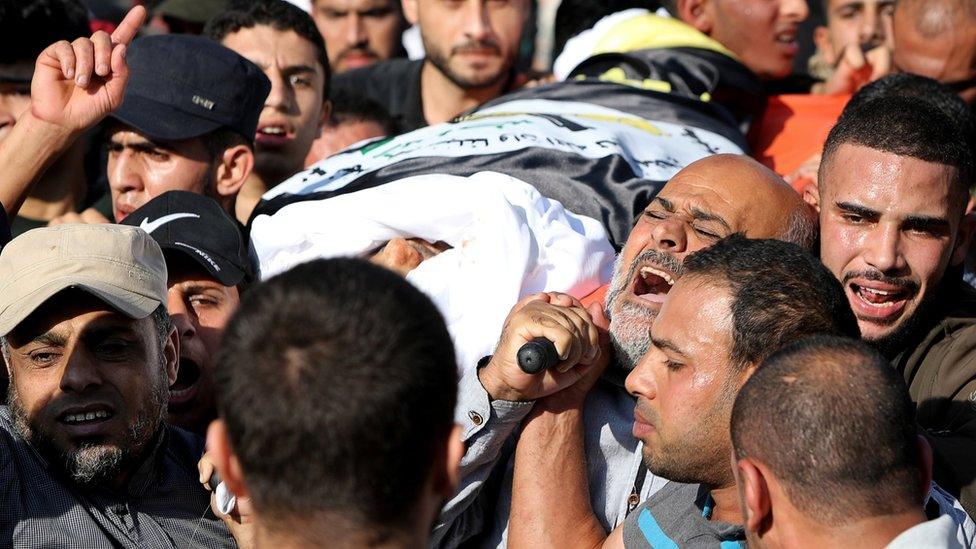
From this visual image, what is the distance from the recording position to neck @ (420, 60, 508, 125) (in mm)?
5551

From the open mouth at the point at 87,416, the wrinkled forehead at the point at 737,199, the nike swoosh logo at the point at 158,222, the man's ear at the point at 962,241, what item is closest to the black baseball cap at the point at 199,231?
the nike swoosh logo at the point at 158,222

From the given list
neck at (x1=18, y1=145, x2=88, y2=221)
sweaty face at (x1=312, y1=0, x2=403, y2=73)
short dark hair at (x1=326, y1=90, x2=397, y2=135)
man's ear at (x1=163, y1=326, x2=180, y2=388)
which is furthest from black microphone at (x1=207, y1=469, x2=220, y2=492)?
sweaty face at (x1=312, y1=0, x2=403, y2=73)

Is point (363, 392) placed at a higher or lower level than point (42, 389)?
higher

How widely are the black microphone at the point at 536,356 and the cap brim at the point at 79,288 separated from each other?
83 centimetres

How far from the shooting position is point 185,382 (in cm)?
350

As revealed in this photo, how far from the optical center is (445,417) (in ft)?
6.08

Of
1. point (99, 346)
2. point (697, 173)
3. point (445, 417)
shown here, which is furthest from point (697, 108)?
point (445, 417)

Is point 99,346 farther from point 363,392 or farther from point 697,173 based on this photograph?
point 697,173

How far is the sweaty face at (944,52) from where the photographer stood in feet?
15.7

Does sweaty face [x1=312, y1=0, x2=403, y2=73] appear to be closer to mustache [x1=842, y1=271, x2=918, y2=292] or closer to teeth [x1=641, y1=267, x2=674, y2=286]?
teeth [x1=641, y1=267, x2=674, y2=286]

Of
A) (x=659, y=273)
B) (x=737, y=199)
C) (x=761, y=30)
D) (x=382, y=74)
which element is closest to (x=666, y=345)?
(x=659, y=273)

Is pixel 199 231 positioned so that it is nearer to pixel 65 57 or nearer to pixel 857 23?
pixel 65 57

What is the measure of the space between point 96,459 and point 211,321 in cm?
84

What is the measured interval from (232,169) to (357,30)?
2314mm
